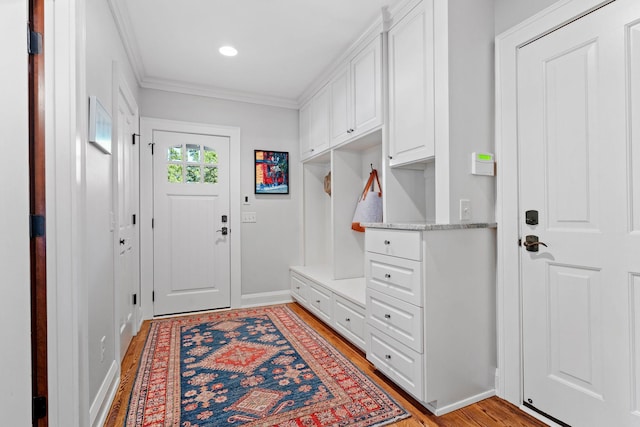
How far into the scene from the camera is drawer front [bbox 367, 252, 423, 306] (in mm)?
1739

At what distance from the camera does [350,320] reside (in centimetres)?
257

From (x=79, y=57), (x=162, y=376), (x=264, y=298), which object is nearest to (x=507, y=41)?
(x=79, y=57)

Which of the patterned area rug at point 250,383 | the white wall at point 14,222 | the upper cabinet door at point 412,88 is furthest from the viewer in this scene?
the upper cabinet door at point 412,88

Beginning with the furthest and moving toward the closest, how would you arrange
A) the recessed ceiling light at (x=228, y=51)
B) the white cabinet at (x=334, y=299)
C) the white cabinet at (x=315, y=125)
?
the white cabinet at (x=315, y=125), the recessed ceiling light at (x=228, y=51), the white cabinet at (x=334, y=299)

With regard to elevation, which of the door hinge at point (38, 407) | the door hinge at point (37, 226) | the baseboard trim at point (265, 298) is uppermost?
the door hinge at point (37, 226)

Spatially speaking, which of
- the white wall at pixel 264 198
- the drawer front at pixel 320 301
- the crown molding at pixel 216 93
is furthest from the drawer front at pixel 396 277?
the crown molding at pixel 216 93

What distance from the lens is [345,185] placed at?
3219 mm

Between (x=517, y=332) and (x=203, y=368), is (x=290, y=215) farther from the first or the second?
(x=517, y=332)

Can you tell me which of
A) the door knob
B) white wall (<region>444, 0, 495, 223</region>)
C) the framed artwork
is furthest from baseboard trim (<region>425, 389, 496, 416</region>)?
the framed artwork

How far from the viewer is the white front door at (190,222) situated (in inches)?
133

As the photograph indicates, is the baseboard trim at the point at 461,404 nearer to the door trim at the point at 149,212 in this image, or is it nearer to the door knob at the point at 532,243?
the door knob at the point at 532,243

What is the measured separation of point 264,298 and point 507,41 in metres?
3.36

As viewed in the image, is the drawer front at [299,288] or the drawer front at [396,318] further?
the drawer front at [299,288]

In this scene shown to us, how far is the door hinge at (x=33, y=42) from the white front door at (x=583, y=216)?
2.37m
